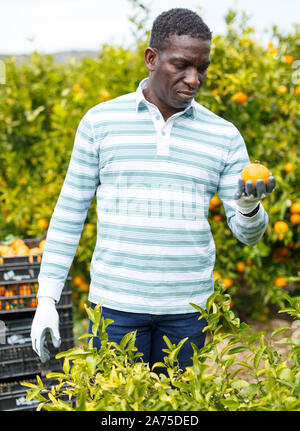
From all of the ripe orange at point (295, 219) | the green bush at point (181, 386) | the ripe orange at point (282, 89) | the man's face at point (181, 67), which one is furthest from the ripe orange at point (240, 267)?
the green bush at point (181, 386)

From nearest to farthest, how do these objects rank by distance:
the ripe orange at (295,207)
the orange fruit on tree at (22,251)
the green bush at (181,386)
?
the green bush at (181,386)
the orange fruit on tree at (22,251)
the ripe orange at (295,207)

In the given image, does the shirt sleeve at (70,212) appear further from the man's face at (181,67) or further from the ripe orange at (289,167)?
the ripe orange at (289,167)

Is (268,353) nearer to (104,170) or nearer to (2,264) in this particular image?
(104,170)

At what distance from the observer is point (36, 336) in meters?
1.81

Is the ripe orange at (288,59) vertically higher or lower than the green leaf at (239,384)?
higher

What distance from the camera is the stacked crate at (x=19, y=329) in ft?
9.05

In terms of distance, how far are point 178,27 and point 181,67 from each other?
13 centimetres

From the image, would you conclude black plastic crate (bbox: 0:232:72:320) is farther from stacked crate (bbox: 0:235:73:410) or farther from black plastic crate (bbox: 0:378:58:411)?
black plastic crate (bbox: 0:378:58:411)

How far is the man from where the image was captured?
1.71 meters

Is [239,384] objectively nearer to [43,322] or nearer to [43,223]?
[43,322]

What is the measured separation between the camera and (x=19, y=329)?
9.09ft

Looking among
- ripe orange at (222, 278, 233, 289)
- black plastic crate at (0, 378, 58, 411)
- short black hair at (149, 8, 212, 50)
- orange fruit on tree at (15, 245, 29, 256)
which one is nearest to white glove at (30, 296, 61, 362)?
short black hair at (149, 8, 212, 50)

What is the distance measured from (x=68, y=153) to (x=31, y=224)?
0.79 metres

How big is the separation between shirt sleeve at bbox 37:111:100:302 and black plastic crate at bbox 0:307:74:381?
102cm
